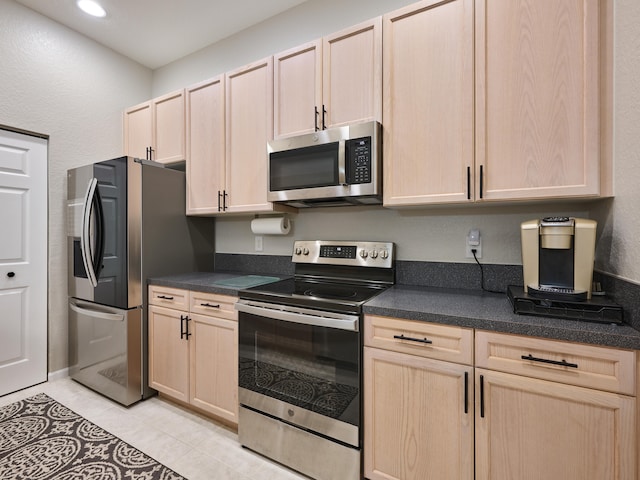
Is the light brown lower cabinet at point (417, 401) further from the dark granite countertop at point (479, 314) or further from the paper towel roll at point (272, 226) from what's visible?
the paper towel roll at point (272, 226)

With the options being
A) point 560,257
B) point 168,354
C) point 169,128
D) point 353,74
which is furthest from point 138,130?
point 560,257

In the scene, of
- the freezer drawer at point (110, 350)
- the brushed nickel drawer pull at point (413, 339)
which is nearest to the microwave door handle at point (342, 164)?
the brushed nickel drawer pull at point (413, 339)

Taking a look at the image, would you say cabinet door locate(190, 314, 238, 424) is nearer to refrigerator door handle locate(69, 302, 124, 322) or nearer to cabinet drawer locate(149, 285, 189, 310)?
cabinet drawer locate(149, 285, 189, 310)

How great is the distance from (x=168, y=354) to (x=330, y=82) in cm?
213

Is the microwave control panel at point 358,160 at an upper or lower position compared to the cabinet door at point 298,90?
lower

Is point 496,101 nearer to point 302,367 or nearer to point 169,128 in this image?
point 302,367

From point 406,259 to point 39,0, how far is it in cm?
331

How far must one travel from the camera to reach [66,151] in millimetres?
2650

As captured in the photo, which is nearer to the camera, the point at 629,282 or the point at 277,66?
the point at 629,282

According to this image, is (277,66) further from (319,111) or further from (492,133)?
(492,133)

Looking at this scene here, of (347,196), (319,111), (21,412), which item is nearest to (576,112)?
(347,196)

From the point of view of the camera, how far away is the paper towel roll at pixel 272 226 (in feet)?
7.68

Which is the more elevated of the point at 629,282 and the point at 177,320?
the point at 629,282

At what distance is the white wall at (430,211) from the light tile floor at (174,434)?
4.28 ft
